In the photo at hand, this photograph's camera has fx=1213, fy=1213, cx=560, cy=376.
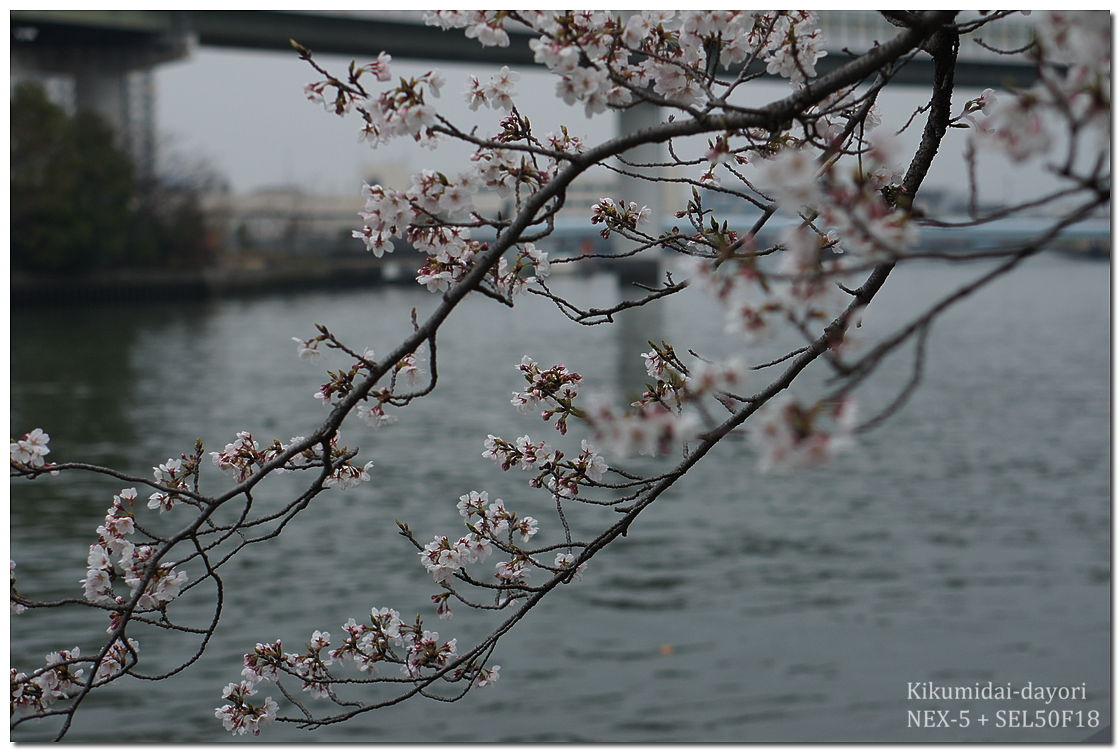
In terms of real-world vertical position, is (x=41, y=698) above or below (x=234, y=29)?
below

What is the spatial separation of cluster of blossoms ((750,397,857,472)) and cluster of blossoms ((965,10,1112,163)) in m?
0.45

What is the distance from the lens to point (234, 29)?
147 feet

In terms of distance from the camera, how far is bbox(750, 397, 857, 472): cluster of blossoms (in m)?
1.53

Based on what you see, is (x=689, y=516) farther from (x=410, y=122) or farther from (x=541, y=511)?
(x=410, y=122)

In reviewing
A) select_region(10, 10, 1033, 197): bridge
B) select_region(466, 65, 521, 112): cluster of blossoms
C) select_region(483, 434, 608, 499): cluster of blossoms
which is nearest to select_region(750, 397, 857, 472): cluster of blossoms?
select_region(466, 65, 521, 112): cluster of blossoms

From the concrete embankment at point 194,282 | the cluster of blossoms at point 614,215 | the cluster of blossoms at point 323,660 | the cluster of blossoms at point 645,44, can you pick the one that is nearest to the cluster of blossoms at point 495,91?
the cluster of blossoms at point 645,44

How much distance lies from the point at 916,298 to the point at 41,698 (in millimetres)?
→ 62280

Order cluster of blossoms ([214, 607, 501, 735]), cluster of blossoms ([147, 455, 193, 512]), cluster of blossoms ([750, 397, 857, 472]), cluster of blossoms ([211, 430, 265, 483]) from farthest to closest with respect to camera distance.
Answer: cluster of blossoms ([214, 607, 501, 735]) → cluster of blossoms ([211, 430, 265, 483]) → cluster of blossoms ([147, 455, 193, 512]) → cluster of blossoms ([750, 397, 857, 472])

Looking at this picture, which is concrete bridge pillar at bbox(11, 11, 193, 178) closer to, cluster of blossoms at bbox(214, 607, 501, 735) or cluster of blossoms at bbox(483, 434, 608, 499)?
cluster of blossoms at bbox(214, 607, 501, 735)

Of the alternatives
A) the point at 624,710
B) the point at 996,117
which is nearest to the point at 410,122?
the point at 996,117

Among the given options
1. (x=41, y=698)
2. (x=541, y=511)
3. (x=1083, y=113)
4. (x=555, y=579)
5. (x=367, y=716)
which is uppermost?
(x=1083, y=113)

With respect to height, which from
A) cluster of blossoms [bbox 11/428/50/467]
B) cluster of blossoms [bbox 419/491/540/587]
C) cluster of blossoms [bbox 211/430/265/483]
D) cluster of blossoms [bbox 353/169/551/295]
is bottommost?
cluster of blossoms [bbox 419/491/540/587]

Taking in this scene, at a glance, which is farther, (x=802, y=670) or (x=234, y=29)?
(x=234, y=29)

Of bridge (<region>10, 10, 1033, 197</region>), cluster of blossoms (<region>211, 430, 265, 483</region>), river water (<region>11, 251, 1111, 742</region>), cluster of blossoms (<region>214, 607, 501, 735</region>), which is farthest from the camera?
bridge (<region>10, 10, 1033, 197</region>)
